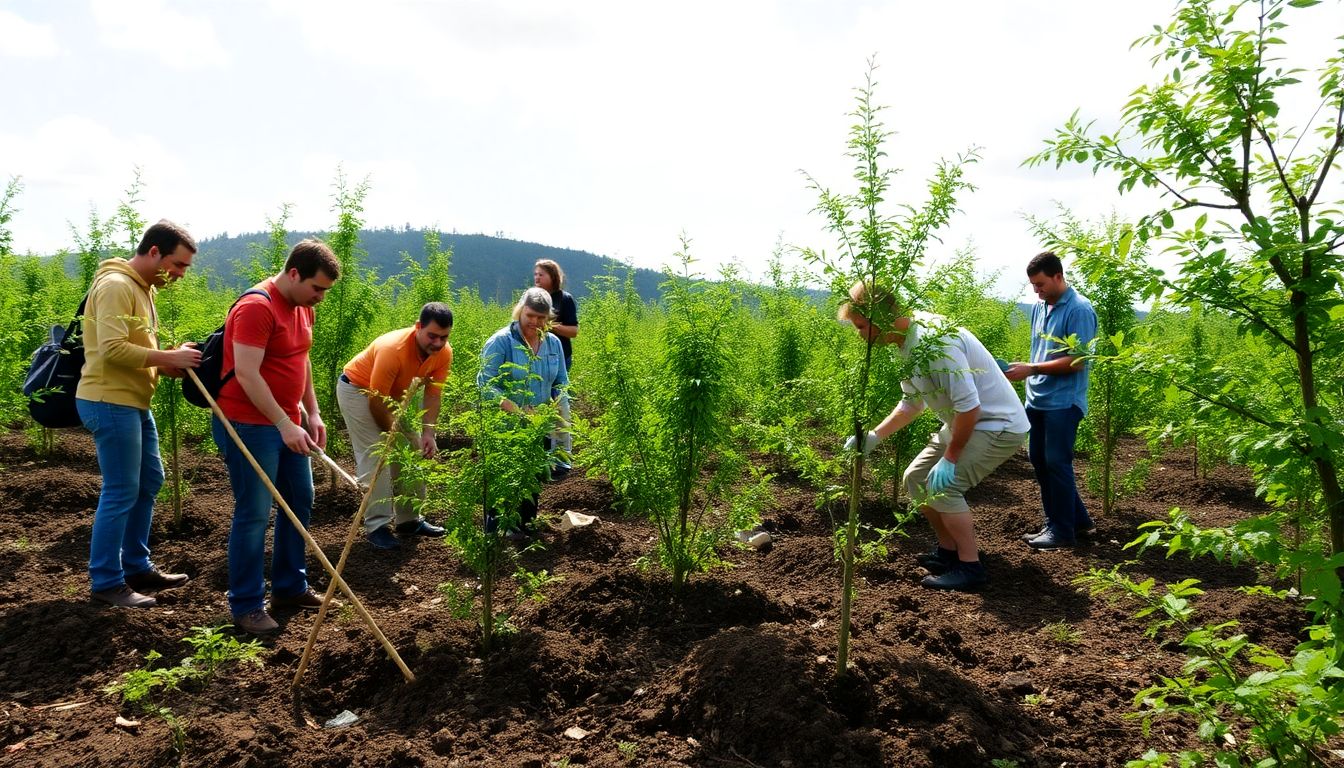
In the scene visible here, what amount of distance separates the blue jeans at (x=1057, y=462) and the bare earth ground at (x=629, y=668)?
0.35 m

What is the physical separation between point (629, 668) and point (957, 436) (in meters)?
2.43

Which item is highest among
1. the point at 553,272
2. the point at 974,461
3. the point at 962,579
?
the point at 553,272

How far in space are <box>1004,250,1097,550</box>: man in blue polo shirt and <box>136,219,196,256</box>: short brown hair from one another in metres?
5.71

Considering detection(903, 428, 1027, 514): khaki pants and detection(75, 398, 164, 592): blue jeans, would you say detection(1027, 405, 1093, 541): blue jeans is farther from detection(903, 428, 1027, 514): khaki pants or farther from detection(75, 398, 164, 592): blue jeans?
detection(75, 398, 164, 592): blue jeans

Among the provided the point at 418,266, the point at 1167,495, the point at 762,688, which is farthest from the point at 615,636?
the point at 418,266

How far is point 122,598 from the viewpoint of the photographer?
175 inches

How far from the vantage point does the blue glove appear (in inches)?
185

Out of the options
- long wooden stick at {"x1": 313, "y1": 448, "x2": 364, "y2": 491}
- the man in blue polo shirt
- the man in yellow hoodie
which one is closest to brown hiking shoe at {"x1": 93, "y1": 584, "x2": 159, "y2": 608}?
the man in yellow hoodie

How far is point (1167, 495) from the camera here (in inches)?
320

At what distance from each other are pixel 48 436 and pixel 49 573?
13.5 ft

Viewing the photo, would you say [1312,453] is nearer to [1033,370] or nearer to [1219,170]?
[1219,170]

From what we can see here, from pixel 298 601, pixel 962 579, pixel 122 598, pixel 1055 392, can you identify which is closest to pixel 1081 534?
pixel 1055 392

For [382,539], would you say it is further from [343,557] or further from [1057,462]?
[1057,462]

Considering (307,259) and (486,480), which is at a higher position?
(307,259)
